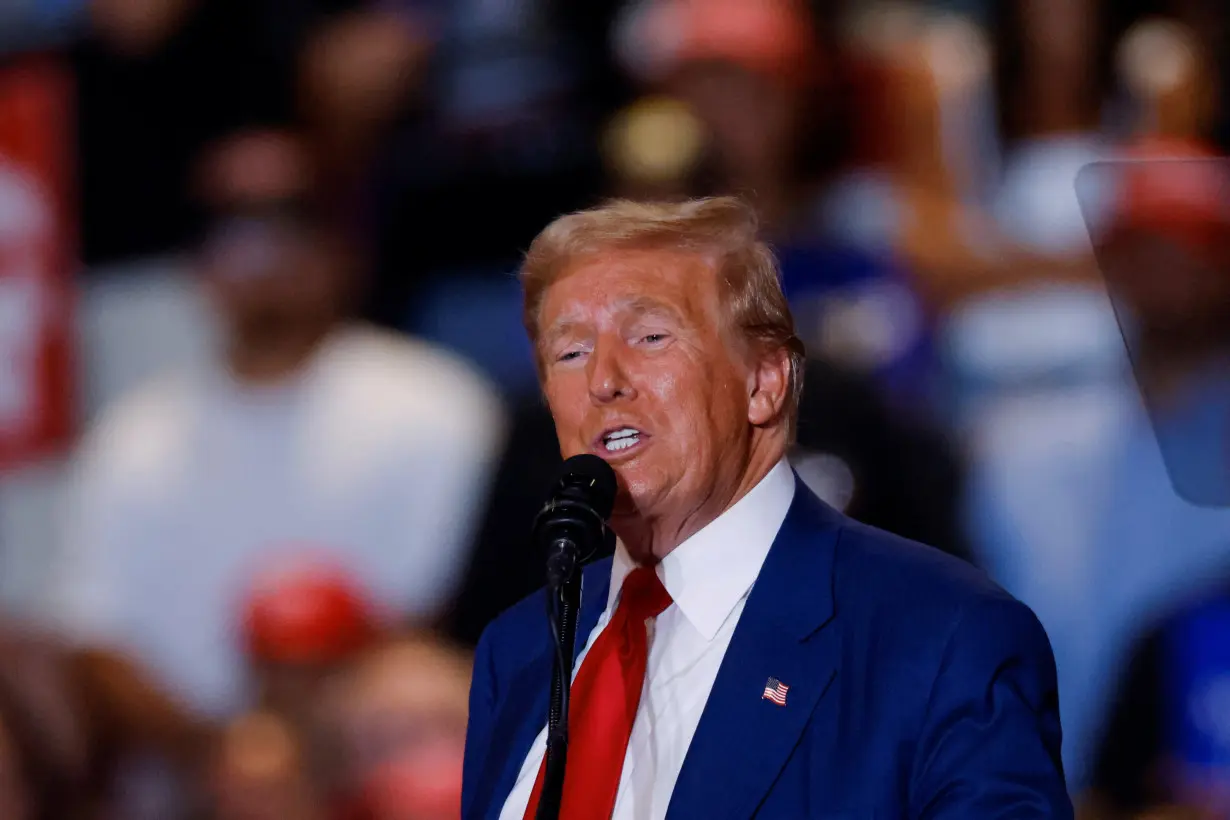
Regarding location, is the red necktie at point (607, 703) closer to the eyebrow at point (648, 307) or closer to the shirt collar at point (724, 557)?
the shirt collar at point (724, 557)

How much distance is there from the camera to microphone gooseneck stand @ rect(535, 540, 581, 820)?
1305 millimetres

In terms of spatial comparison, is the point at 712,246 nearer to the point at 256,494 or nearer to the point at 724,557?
the point at 724,557

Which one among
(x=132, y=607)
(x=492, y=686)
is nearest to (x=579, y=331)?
(x=492, y=686)

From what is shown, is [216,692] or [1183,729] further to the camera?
[216,692]

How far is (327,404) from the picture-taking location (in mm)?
3227

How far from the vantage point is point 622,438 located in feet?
5.45

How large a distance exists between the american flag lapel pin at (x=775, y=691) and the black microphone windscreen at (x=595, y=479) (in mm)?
240

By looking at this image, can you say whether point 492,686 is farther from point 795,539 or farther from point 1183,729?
point 1183,729

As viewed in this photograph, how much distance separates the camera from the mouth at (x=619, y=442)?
5.41 ft

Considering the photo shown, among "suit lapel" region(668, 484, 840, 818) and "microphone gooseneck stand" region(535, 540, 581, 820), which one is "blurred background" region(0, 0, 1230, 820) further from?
"microphone gooseneck stand" region(535, 540, 581, 820)

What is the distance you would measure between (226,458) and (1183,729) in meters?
2.06

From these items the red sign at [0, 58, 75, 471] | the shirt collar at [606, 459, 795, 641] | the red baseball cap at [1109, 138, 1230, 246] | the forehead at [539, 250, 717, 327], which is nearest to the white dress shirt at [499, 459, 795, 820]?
the shirt collar at [606, 459, 795, 641]

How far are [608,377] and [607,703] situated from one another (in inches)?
14.5

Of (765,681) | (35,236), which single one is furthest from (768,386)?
(35,236)
